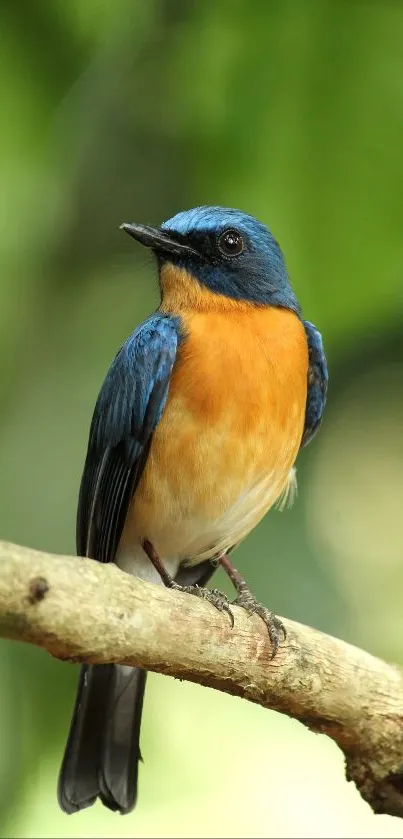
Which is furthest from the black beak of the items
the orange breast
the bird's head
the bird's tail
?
the bird's tail

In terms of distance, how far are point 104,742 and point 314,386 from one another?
1671mm

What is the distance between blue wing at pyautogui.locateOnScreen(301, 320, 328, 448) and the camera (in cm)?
477

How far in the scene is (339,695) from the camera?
3.77 metres

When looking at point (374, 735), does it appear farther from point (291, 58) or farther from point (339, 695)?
point (291, 58)

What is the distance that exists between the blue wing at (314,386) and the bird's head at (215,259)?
203 millimetres

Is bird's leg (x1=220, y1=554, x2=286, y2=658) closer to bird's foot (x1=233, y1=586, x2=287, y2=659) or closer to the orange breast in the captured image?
bird's foot (x1=233, y1=586, x2=287, y2=659)

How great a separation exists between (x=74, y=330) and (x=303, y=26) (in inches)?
74.3

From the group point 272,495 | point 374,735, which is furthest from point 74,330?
point 374,735

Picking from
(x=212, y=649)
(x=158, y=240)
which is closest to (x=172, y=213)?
(x=158, y=240)

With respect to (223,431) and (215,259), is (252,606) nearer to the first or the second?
(223,431)

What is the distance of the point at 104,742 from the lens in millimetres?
4645

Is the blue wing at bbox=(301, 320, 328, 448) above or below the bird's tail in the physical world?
above

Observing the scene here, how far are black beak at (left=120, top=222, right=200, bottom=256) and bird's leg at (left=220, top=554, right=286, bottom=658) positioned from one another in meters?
1.26

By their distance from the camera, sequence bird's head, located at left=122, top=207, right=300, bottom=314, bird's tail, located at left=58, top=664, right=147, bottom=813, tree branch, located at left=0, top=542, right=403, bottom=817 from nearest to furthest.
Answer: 1. tree branch, located at left=0, top=542, right=403, bottom=817
2. bird's tail, located at left=58, top=664, right=147, bottom=813
3. bird's head, located at left=122, top=207, right=300, bottom=314
